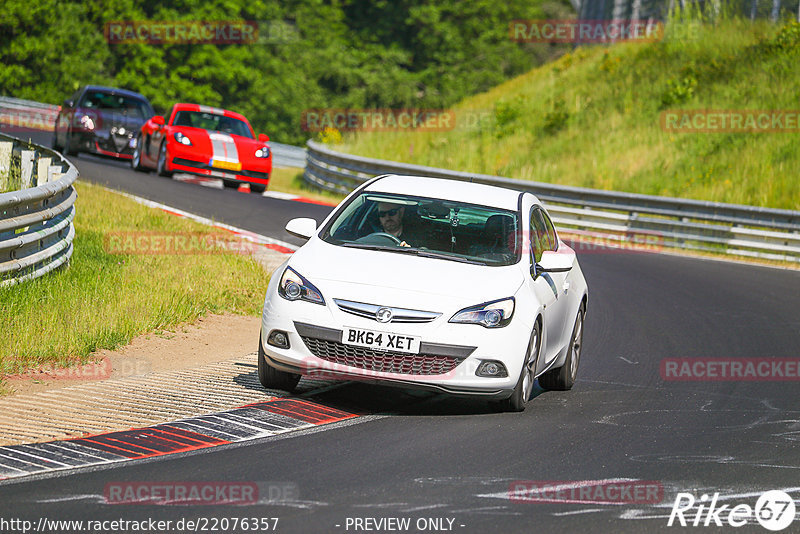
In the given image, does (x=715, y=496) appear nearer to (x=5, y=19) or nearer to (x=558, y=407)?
(x=558, y=407)

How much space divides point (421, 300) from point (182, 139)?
17.7 meters

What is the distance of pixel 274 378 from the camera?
8.51 m

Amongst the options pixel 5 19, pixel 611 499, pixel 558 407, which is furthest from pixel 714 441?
pixel 5 19

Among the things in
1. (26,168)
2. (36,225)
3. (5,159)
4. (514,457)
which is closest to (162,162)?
(5,159)

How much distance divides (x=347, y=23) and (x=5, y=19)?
25.3 m

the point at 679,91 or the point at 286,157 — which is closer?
the point at 679,91
